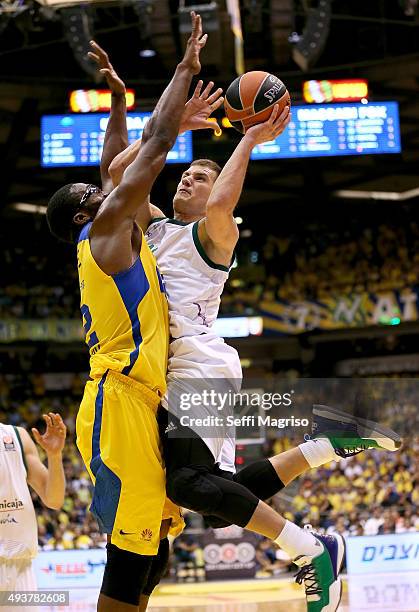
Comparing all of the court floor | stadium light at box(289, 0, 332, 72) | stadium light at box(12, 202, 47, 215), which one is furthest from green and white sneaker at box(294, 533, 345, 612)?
stadium light at box(12, 202, 47, 215)

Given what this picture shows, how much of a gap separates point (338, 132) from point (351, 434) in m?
10.8

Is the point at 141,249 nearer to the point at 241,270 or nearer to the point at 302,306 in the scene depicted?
the point at 302,306

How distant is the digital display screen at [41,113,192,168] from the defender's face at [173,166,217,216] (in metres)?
9.92

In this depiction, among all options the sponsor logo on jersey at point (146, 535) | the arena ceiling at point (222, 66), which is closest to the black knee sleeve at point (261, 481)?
the sponsor logo on jersey at point (146, 535)

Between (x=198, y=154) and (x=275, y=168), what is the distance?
15.7 feet

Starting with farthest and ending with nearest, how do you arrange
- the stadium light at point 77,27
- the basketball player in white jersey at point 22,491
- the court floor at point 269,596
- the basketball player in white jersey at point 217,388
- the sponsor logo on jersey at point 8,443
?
the stadium light at point 77,27, the court floor at point 269,596, the sponsor logo on jersey at point 8,443, the basketball player in white jersey at point 22,491, the basketball player in white jersey at point 217,388

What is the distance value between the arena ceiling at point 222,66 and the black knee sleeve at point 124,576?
10.4 m

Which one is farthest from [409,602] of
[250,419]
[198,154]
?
[198,154]

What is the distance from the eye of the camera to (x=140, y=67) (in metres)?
17.8

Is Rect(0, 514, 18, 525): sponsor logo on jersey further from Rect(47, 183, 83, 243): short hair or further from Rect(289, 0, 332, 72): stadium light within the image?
Rect(289, 0, 332, 72): stadium light

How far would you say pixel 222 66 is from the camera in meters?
16.9

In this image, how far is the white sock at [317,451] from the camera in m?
4.54

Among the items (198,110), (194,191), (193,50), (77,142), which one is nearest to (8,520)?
(194,191)

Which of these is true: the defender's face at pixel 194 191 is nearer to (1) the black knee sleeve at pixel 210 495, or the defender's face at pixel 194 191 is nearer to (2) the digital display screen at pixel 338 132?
(1) the black knee sleeve at pixel 210 495
